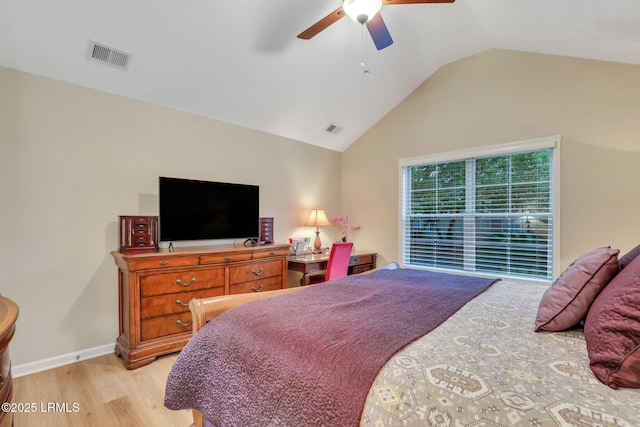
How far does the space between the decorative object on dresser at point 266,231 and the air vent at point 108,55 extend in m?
2.01

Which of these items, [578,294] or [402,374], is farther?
[578,294]

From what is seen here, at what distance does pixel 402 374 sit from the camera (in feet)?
2.94

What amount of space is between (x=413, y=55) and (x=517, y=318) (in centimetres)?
312

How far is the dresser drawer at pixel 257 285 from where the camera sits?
120 inches

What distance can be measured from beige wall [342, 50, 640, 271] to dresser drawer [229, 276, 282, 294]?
1.73 m

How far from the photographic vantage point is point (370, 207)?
455 centimetres

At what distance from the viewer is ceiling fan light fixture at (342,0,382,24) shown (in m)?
1.85

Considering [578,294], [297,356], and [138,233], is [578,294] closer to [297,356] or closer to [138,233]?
[297,356]

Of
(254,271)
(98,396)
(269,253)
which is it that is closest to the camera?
(98,396)

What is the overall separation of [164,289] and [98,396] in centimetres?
82

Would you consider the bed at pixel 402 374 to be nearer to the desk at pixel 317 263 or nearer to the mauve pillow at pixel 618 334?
the mauve pillow at pixel 618 334

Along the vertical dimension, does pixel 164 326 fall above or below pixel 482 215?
below

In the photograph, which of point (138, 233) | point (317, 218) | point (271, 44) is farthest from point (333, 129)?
point (138, 233)

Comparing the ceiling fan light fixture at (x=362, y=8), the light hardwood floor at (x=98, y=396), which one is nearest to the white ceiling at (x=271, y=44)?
the ceiling fan light fixture at (x=362, y=8)
